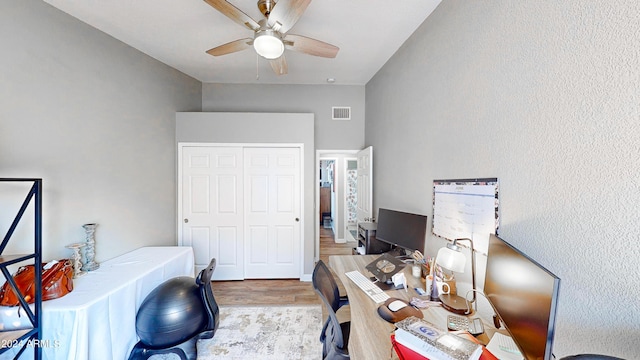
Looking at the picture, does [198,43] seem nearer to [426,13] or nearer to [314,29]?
[314,29]

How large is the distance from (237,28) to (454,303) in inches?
114

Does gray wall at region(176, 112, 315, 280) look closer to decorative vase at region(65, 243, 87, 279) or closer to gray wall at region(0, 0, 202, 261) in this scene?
gray wall at region(0, 0, 202, 261)

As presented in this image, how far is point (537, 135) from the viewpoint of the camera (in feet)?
3.76

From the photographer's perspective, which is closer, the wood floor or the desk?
the desk

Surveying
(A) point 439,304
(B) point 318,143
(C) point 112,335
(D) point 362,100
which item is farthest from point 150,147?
(A) point 439,304

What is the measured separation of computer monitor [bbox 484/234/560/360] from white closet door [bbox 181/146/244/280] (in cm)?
313

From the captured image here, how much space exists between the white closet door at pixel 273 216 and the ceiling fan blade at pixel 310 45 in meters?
1.60

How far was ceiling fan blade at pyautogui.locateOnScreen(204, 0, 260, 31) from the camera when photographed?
1.51 meters

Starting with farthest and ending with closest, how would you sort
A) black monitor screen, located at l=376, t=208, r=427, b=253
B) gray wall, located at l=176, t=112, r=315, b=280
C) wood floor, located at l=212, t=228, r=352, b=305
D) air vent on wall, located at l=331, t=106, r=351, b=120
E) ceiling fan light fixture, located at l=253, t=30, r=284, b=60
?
1. air vent on wall, located at l=331, t=106, r=351, b=120
2. gray wall, located at l=176, t=112, r=315, b=280
3. wood floor, located at l=212, t=228, r=352, b=305
4. black monitor screen, located at l=376, t=208, r=427, b=253
5. ceiling fan light fixture, located at l=253, t=30, r=284, b=60

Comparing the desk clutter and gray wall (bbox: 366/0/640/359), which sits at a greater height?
gray wall (bbox: 366/0/640/359)

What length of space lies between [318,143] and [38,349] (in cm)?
345

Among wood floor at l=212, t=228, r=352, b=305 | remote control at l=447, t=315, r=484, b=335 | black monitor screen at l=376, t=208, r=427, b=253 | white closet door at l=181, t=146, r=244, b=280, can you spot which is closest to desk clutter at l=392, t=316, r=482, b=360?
remote control at l=447, t=315, r=484, b=335

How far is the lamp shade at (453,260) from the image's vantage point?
4.55 feet

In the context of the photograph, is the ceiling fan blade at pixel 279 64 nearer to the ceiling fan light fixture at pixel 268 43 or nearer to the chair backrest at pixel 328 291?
the ceiling fan light fixture at pixel 268 43
